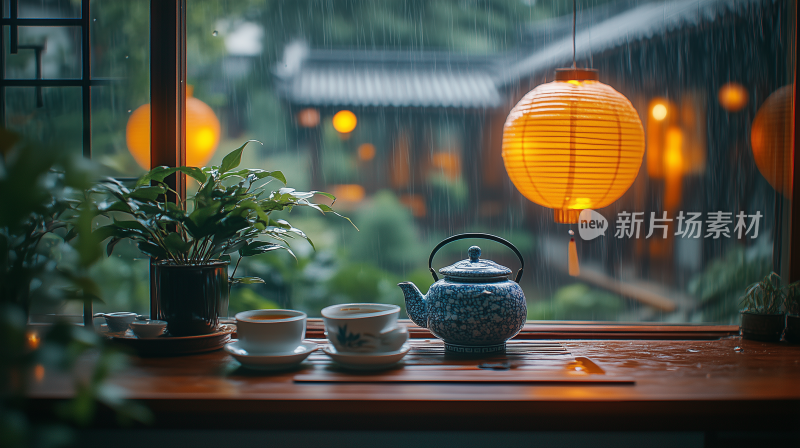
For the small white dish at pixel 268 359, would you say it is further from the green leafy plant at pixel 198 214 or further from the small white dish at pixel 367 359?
the green leafy plant at pixel 198 214

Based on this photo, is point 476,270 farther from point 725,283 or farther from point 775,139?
point 775,139

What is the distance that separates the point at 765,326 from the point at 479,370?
83 centimetres

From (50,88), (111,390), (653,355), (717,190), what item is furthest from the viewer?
(717,190)

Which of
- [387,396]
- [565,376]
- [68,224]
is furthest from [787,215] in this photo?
[68,224]

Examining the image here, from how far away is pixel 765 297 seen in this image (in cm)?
134

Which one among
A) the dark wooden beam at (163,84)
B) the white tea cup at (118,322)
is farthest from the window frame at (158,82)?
the white tea cup at (118,322)

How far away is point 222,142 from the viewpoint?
61.5 inches

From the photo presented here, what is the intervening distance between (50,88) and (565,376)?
5.03 feet

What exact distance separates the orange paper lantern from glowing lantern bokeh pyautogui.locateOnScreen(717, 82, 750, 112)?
1.85 feet

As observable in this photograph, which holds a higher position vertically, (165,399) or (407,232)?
(407,232)

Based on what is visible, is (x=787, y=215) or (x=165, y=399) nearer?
(x=165, y=399)

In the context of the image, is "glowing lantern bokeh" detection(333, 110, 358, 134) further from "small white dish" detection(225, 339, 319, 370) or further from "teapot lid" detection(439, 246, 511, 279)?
"small white dish" detection(225, 339, 319, 370)

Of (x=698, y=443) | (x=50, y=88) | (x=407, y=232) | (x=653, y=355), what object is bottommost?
(x=698, y=443)

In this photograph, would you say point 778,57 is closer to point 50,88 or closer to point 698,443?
point 698,443
